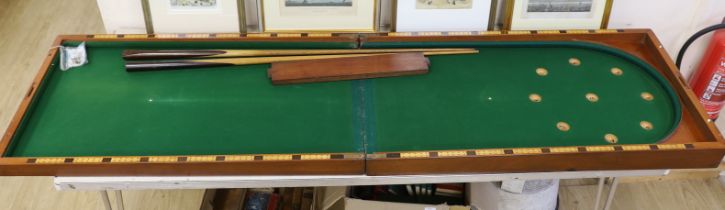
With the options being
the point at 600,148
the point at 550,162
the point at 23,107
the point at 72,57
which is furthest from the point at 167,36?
the point at 600,148

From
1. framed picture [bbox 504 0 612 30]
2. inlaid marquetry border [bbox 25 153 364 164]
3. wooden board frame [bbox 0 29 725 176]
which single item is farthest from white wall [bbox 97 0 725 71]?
inlaid marquetry border [bbox 25 153 364 164]

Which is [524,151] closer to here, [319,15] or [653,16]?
[319,15]

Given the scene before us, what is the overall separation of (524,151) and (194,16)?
4.18 ft

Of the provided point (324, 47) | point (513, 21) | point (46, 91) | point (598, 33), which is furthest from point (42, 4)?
point (598, 33)

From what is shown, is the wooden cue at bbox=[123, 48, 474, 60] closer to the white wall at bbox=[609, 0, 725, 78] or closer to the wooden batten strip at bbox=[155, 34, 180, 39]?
the wooden batten strip at bbox=[155, 34, 180, 39]

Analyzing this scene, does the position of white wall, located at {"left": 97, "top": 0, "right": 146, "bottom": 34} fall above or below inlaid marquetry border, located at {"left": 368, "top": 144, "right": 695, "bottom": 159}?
above

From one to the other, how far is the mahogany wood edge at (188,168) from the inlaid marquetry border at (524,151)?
0.39 ft

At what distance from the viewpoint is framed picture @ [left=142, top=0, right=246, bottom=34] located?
2350 millimetres

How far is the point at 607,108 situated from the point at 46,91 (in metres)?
1.81

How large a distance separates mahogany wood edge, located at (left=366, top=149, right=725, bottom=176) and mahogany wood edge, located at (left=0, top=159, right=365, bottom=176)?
120mm

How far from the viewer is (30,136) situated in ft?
6.38

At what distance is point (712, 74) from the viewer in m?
2.62

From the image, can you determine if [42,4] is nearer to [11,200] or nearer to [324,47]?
[11,200]

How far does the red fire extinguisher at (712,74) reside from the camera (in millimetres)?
2555
